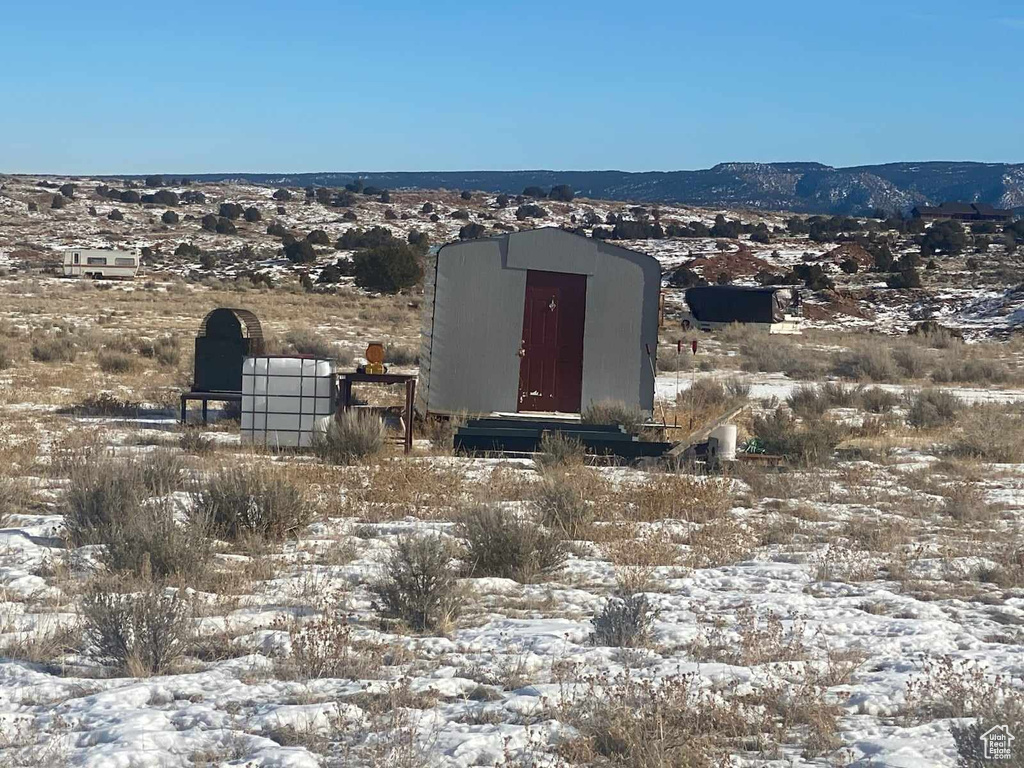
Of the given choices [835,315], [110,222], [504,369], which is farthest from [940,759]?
[110,222]

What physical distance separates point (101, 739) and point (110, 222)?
6220 centimetres

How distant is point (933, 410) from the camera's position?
17.1 meters

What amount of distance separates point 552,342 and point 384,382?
127 inches

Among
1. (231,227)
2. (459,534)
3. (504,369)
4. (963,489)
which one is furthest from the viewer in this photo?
(231,227)

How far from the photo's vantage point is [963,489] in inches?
428

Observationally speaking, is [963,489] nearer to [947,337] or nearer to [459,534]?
[459,534]

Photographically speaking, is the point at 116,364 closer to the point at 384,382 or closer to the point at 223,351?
the point at 223,351

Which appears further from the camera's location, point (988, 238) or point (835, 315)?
point (988, 238)

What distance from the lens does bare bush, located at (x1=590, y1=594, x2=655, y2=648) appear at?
6.10 meters

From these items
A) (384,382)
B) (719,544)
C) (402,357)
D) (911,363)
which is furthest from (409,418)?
(911,363)

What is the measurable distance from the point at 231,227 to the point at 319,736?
58.8 meters

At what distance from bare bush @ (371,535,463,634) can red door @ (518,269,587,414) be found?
9.09 meters

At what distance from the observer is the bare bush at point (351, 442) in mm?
12117

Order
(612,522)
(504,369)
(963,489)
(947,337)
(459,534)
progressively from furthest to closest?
(947,337) < (504,369) < (963,489) < (612,522) < (459,534)
